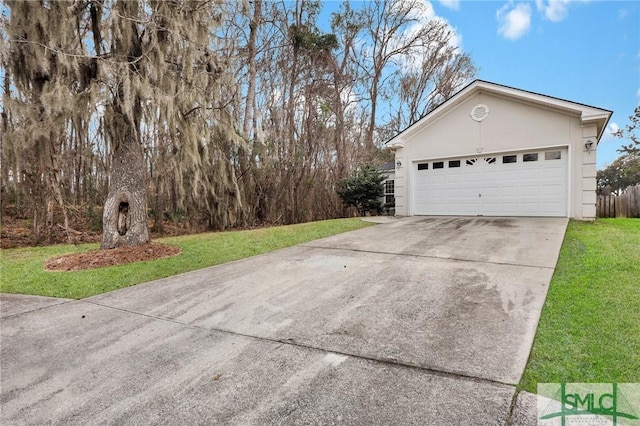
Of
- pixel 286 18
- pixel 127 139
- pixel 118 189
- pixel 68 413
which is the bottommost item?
pixel 68 413

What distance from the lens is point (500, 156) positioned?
34.1 feet

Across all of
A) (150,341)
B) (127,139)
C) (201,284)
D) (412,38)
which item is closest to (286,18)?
(412,38)

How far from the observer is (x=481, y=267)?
4.81m

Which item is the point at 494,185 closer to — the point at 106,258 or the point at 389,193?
the point at 389,193

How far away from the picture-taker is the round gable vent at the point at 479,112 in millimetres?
10625

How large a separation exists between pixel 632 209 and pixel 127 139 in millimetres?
16537

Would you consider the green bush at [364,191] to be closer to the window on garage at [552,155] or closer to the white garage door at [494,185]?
the white garage door at [494,185]

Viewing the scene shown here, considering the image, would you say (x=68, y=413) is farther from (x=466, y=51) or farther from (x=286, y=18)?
(x=466, y=51)

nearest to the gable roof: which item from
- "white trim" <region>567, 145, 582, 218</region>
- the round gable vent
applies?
the round gable vent

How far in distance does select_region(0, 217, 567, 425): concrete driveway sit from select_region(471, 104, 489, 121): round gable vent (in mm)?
6846

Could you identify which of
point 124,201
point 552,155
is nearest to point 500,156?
point 552,155

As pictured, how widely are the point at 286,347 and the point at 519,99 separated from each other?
10.6 metres

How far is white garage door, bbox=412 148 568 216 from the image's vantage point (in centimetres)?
963

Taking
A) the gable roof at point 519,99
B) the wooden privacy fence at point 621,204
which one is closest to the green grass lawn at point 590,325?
the gable roof at point 519,99
